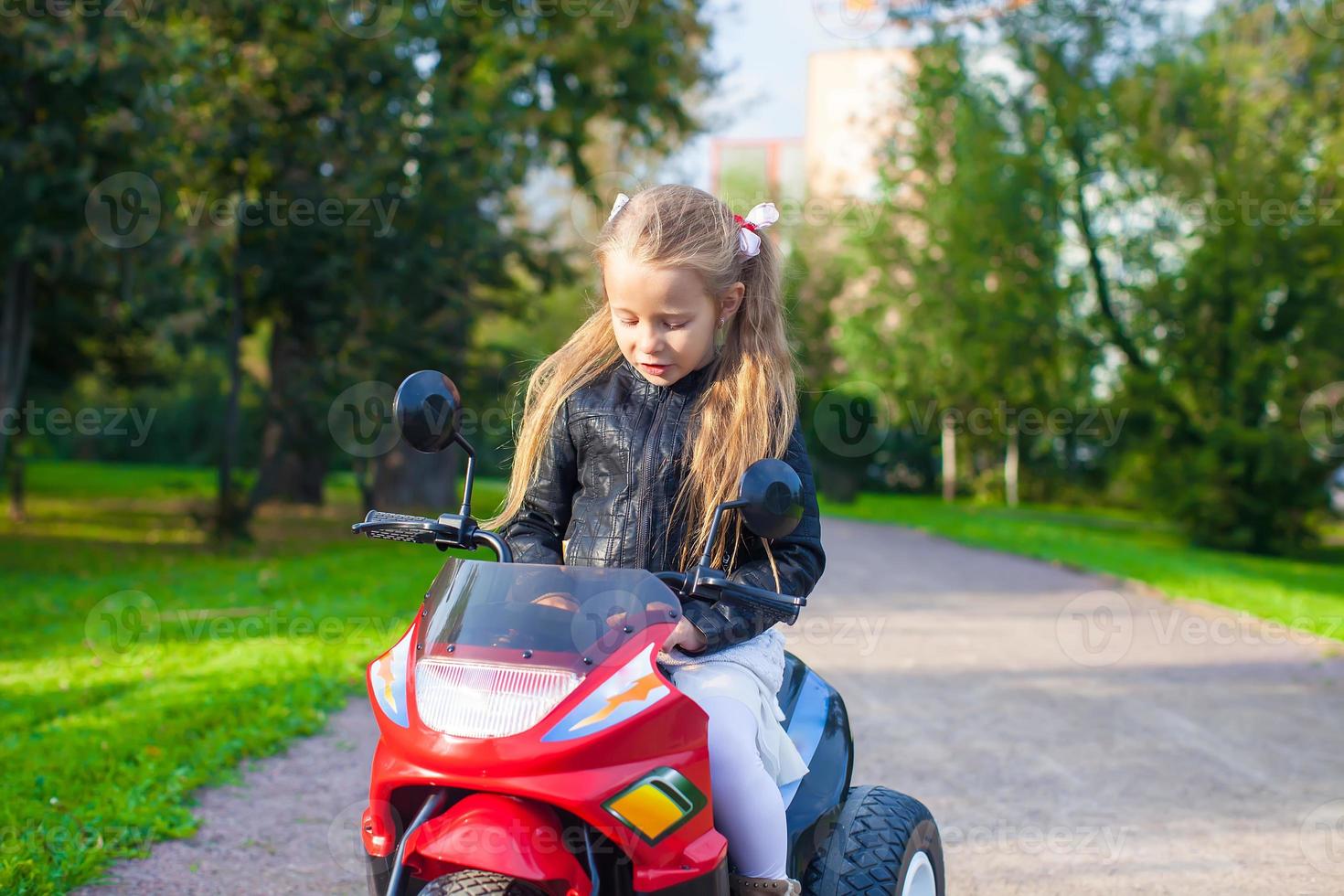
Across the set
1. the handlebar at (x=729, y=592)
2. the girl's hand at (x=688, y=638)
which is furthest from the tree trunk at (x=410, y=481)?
the handlebar at (x=729, y=592)

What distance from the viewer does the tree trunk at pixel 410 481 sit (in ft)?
61.9

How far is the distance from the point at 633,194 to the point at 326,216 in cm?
1164

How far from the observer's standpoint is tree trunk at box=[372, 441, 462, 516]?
61.9ft

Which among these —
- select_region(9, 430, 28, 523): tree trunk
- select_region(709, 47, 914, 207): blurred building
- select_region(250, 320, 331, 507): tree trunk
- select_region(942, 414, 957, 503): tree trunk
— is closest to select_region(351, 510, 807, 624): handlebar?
select_region(250, 320, 331, 507): tree trunk

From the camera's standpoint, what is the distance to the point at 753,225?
2.87 m

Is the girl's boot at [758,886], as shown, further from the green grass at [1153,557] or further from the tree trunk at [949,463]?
the tree trunk at [949,463]

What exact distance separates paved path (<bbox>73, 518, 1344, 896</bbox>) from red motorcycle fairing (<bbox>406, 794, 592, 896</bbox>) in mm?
1868

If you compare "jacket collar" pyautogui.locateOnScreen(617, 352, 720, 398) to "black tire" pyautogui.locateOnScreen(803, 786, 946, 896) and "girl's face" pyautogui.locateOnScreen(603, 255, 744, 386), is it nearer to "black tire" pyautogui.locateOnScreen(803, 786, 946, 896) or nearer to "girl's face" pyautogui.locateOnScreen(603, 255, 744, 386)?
"girl's face" pyautogui.locateOnScreen(603, 255, 744, 386)

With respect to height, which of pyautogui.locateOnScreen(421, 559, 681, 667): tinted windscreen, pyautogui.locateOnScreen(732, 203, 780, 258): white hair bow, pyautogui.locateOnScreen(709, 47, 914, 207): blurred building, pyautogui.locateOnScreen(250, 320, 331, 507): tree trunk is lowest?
pyautogui.locateOnScreen(250, 320, 331, 507): tree trunk

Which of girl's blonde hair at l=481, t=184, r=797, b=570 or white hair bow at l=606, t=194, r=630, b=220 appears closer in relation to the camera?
girl's blonde hair at l=481, t=184, r=797, b=570

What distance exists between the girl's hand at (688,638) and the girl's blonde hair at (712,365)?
0.76 ft

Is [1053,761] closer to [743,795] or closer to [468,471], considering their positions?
[743,795]

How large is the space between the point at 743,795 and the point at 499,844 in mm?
520

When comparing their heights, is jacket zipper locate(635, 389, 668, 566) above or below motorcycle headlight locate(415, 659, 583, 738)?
above
